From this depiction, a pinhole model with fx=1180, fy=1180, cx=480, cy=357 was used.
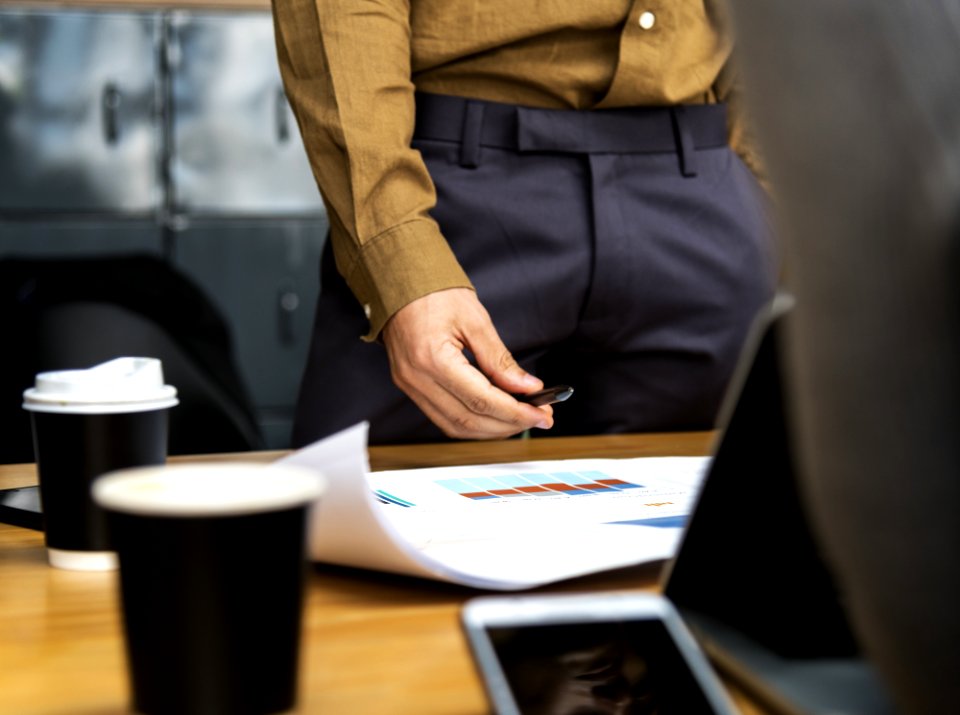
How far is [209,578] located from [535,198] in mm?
921

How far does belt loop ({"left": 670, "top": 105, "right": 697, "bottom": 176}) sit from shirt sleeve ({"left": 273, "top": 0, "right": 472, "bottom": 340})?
0.29 m

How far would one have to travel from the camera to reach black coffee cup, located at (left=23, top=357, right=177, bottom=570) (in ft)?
1.80

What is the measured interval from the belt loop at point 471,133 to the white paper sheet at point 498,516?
1.37ft

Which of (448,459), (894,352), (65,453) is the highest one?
(894,352)

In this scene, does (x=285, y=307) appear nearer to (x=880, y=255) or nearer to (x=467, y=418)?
(x=467, y=418)

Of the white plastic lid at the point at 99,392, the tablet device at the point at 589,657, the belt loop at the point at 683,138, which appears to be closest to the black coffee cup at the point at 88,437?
the white plastic lid at the point at 99,392

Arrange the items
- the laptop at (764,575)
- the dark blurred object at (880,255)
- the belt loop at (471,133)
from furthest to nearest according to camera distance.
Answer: the belt loop at (471,133), the laptop at (764,575), the dark blurred object at (880,255)

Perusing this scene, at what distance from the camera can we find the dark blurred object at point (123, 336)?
74.6 inches

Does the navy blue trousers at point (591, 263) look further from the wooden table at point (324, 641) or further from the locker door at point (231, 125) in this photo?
the locker door at point (231, 125)

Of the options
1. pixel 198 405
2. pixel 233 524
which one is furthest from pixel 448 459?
pixel 198 405

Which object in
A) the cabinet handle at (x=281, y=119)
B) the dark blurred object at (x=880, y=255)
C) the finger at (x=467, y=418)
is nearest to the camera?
the dark blurred object at (x=880, y=255)

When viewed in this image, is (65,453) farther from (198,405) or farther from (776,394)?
(198,405)

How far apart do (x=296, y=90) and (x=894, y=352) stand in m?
1.01

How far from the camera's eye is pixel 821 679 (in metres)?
0.37
